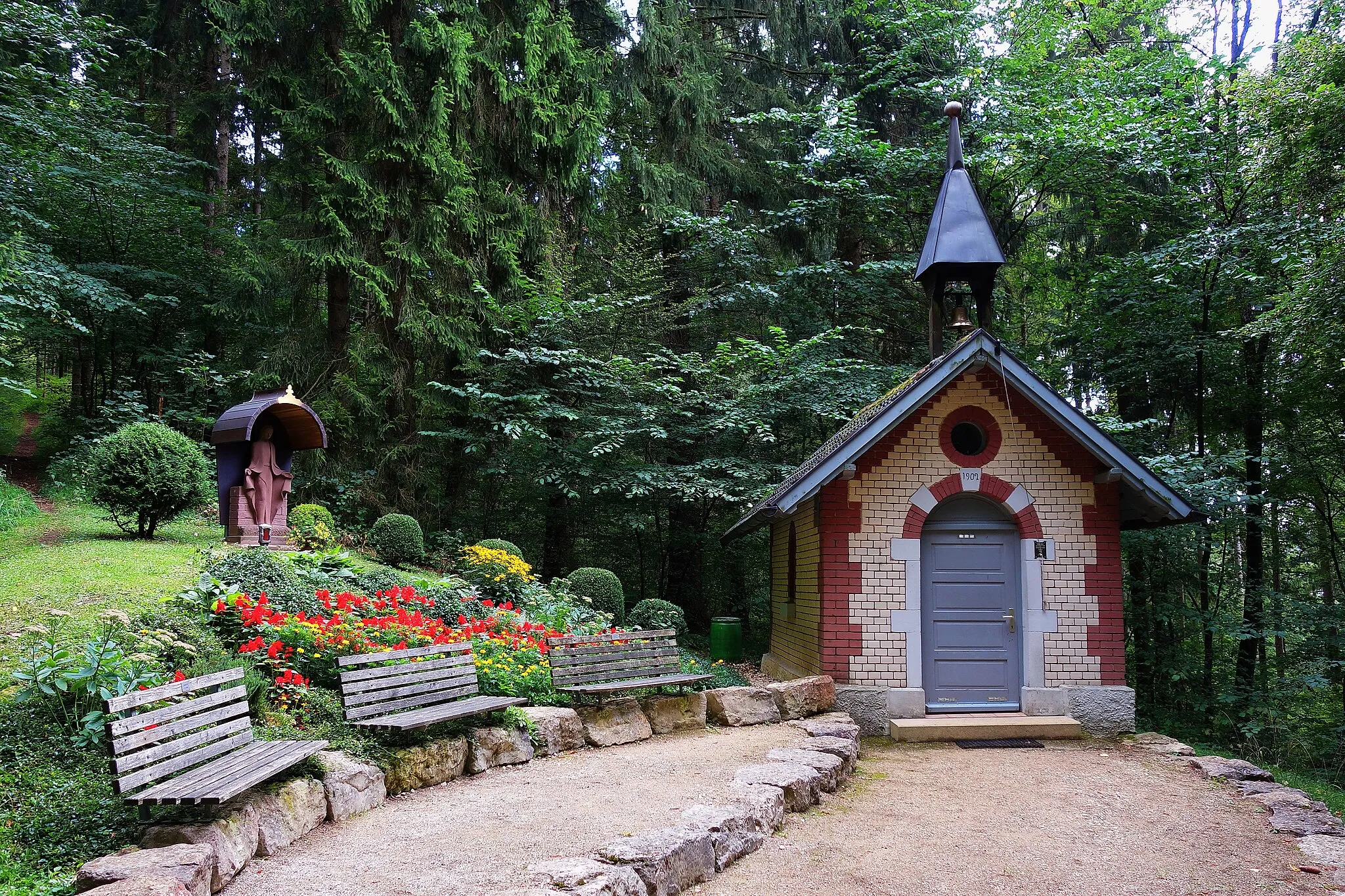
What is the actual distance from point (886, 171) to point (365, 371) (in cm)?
1140

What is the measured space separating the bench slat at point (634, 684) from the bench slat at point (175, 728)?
3.43 meters

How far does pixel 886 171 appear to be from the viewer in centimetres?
1791

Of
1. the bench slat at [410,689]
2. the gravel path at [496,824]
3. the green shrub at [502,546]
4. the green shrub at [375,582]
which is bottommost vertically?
the gravel path at [496,824]

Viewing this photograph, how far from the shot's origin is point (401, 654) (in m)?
7.37

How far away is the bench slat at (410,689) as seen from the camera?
684cm

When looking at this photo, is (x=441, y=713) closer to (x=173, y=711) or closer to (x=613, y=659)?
(x=173, y=711)

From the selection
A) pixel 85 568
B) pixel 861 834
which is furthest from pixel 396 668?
pixel 85 568

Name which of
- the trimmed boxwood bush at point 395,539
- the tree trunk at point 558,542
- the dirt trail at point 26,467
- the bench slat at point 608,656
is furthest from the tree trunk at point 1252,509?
the dirt trail at point 26,467

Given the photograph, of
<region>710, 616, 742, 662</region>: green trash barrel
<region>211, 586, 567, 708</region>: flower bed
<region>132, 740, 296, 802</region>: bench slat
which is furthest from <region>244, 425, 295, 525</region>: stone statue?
<region>710, 616, 742, 662</region>: green trash barrel

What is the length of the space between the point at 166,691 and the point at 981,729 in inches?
341

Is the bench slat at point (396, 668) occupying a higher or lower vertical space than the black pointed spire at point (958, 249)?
lower

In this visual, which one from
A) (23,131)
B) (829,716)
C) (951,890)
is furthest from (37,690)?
(23,131)

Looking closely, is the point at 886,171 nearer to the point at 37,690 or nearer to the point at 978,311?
the point at 978,311

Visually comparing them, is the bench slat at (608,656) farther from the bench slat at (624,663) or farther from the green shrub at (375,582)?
the green shrub at (375,582)
